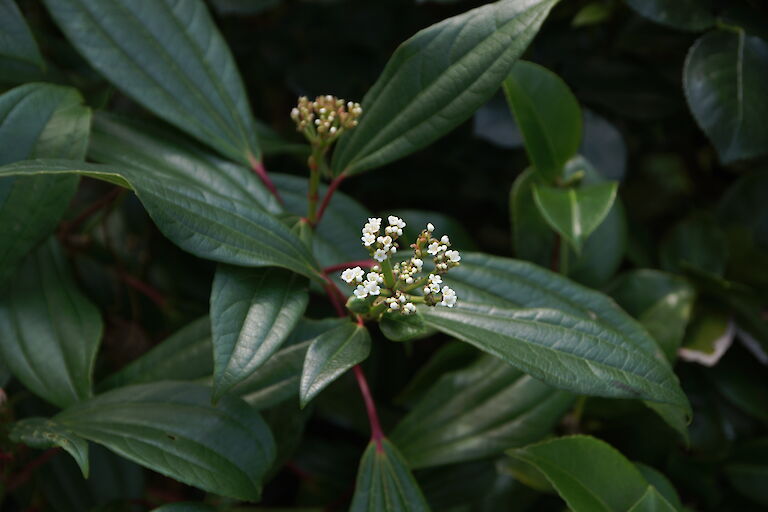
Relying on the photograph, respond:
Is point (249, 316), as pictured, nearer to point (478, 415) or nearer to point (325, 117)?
point (325, 117)

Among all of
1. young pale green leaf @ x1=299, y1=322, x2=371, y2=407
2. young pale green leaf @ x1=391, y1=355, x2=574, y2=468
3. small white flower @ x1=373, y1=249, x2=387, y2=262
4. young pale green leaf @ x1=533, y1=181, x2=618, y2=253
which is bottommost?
young pale green leaf @ x1=391, y1=355, x2=574, y2=468

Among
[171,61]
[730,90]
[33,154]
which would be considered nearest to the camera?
[33,154]

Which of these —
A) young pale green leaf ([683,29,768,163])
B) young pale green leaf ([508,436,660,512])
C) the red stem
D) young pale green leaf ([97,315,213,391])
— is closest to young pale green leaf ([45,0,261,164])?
the red stem

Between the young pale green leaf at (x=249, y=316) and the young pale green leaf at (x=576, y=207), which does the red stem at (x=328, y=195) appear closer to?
the young pale green leaf at (x=249, y=316)

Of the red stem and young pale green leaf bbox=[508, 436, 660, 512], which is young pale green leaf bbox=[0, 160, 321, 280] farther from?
young pale green leaf bbox=[508, 436, 660, 512]

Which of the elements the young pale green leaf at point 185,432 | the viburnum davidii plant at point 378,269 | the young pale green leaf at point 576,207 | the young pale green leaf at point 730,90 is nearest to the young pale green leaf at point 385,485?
the viburnum davidii plant at point 378,269

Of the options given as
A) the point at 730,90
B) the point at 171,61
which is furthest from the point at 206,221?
the point at 730,90
